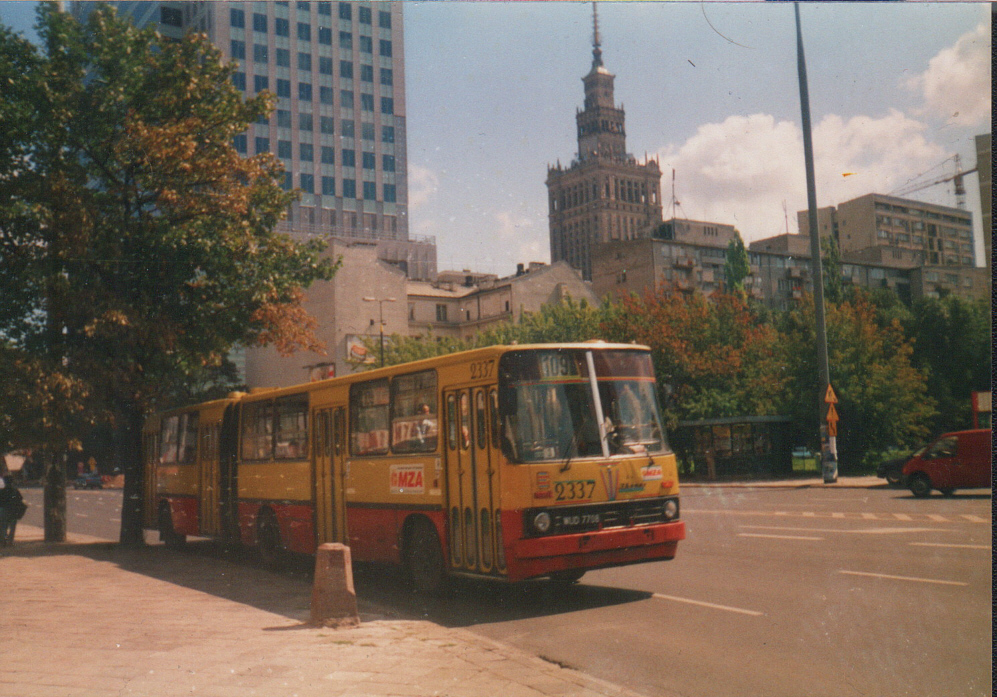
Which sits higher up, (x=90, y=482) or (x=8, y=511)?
(x=8, y=511)

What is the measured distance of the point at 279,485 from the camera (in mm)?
15008

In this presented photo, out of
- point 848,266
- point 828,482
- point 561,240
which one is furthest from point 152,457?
point 561,240

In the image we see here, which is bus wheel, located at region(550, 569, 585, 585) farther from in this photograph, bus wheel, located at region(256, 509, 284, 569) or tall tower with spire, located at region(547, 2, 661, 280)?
tall tower with spire, located at region(547, 2, 661, 280)

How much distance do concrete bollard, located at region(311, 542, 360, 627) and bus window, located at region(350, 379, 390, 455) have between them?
10.5 ft

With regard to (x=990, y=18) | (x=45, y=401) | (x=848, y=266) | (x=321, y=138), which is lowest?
(x=45, y=401)

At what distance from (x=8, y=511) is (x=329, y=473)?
10.8 meters

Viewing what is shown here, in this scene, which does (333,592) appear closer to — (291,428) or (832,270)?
(291,428)

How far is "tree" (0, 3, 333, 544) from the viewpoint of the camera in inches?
643

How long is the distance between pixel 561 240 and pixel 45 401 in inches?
3096

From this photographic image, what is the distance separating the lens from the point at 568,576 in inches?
420

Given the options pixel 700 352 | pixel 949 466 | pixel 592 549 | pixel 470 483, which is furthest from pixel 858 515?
pixel 700 352

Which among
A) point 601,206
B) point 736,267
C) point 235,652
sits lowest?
point 235,652

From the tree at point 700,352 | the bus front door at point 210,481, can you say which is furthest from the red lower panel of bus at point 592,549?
the tree at point 700,352

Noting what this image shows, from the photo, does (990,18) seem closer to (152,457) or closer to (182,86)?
(182,86)
